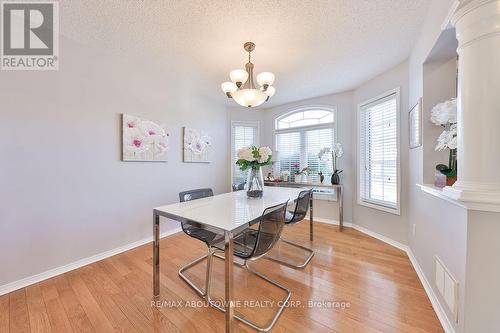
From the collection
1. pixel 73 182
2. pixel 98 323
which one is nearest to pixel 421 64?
pixel 98 323

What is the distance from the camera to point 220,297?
1702 mm

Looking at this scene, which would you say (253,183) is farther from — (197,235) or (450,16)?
(450,16)

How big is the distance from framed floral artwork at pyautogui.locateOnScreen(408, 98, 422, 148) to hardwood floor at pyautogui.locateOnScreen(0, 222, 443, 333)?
1344mm

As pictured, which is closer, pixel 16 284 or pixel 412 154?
pixel 16 284

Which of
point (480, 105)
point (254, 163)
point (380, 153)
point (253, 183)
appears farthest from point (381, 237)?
point (480, 105)

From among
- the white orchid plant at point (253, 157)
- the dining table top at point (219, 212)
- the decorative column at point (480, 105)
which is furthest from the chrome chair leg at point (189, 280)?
the decorative column at point (480, 105)

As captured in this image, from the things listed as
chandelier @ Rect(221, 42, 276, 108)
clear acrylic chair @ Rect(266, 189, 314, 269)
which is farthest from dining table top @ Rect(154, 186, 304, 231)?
chandelier @ Rect(221, 42, 276, 108)

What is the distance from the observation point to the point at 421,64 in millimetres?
1948

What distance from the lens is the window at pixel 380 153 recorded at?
2.76 metres

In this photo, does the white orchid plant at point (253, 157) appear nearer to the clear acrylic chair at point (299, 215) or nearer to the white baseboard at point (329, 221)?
the clear acrylic chair at point (299, 215)

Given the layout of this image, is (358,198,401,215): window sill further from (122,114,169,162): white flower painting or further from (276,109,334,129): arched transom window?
(122,114,169,162): white flower painting

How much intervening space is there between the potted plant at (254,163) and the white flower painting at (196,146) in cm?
156

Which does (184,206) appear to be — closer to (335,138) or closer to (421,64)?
(421,64)

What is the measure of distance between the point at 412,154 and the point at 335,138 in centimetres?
143
